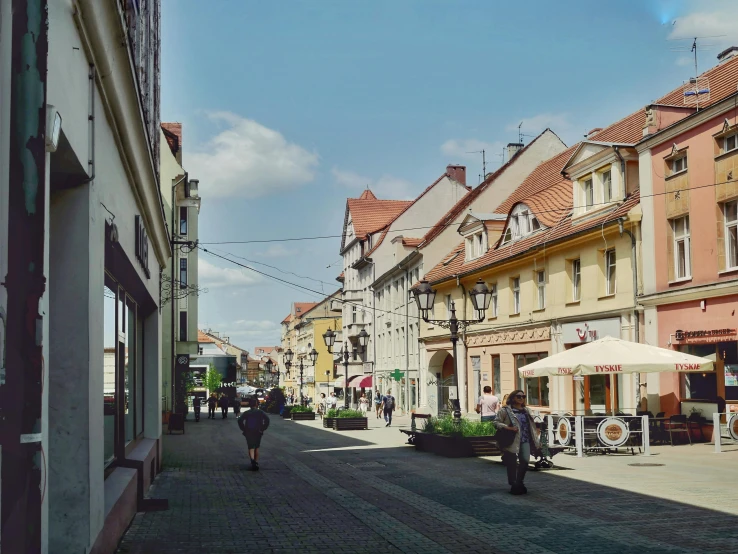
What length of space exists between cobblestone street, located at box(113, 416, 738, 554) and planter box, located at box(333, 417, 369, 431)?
14797mm

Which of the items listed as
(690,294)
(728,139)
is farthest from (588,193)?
(728,139)

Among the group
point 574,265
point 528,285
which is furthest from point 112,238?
point 528,285

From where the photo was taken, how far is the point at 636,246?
84.6 feet

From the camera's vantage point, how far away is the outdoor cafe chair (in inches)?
868

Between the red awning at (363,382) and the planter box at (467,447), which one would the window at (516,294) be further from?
the red awning at (363,382)

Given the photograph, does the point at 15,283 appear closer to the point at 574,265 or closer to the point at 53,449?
the point at 53,449

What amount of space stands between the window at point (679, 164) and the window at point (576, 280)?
6.19 metres

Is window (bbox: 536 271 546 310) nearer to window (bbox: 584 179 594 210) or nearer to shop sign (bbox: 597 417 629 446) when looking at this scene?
window (bbox: 584 179 594 210)

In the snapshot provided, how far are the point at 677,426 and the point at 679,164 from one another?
6.85 metres

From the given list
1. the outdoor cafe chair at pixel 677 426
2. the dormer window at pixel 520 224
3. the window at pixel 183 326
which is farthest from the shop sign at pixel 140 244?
the window at pixel 183 326

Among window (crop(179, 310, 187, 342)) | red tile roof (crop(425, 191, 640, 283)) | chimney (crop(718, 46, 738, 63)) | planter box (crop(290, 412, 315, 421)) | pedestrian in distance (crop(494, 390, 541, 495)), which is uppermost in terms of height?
chimney (crop(718, 46, 738, 63))

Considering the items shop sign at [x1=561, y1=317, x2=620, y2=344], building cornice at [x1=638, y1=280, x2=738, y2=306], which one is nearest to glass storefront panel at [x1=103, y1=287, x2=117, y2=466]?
building cornice at [x1=638, y1=280, x2=738, y2=306]

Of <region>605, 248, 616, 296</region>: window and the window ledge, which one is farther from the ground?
the window ledge

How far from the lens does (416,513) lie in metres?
11.5
